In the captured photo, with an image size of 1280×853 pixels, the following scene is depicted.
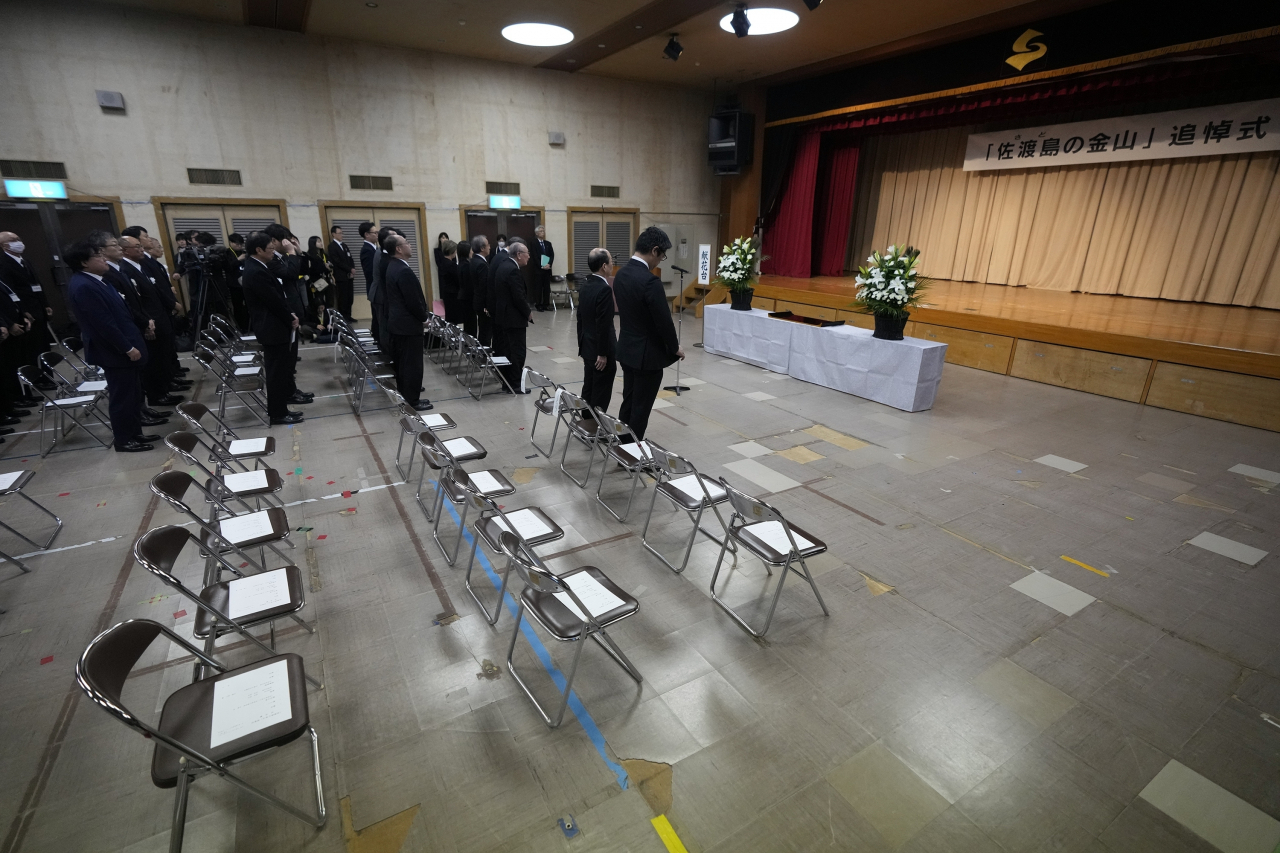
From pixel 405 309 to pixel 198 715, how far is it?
4.15 metres

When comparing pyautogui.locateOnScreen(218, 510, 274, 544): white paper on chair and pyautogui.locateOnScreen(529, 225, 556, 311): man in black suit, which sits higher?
pyautogui.locateOnScreen(529, 225, 556, 311): man in black suit

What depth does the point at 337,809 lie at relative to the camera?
1.95 meters

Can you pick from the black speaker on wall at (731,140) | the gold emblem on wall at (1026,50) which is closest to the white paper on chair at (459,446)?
the gold emblem on wall at (1026,50)

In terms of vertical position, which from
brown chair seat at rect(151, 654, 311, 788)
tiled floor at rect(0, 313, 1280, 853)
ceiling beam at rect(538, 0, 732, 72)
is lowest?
tiled floor at rect(0, 313, 1280, 853)

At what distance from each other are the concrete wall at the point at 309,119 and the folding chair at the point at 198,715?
32.3ft

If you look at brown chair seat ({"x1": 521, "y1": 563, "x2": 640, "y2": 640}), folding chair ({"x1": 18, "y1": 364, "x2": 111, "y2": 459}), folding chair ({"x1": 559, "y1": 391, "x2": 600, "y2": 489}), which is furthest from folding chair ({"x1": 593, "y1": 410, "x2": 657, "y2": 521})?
folding chair ({"x1": 18, "y1": 364, "x2": 111, "y2": 459})

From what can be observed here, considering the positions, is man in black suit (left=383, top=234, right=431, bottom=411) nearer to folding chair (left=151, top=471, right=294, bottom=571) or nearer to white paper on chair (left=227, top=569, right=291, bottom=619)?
folding chair (left=151, top=471, right=294, bottom=571)

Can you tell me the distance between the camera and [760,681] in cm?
252

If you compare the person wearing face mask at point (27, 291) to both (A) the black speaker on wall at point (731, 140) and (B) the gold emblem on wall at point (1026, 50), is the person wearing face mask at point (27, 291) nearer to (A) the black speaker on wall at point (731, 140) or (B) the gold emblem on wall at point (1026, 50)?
(A) the black speaker on wall at point (731, 140)

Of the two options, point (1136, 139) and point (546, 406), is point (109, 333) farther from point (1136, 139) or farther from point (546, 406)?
point (1136, 139)

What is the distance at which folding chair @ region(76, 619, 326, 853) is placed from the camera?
5.21 feet

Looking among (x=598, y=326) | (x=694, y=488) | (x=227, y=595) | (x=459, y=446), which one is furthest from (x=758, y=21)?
(x=227, y=595)

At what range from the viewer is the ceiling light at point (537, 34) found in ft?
28.4

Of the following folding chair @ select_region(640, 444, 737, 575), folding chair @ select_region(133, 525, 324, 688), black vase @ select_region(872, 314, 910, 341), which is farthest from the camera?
black vase @ select_region(872, 314, 910, 341)
